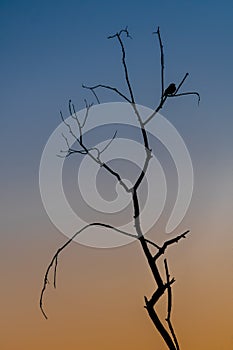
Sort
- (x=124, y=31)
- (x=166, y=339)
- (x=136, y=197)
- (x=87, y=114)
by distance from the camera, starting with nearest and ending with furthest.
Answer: (x=166, y=339) < (x=136, y=197) < (x=124, y=31) < (x=87, y=114)

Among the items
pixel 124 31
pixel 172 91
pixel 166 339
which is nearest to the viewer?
pixel 166 339

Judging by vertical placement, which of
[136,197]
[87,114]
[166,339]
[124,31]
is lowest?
[166,339]

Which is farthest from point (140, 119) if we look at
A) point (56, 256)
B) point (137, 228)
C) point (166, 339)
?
point (166, 339)

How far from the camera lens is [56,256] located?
3.12ft

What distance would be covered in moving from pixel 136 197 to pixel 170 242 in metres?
0.12

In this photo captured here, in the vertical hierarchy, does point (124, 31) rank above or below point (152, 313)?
above

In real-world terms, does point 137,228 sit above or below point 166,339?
above

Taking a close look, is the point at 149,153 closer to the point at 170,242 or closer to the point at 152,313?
the point at 170,242

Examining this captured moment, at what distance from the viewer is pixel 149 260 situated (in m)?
0.89

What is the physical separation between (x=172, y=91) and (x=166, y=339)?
1.90ft

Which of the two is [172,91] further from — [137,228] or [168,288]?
[168,288]

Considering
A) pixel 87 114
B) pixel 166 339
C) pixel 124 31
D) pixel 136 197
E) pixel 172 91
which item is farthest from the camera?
pixel 87 114

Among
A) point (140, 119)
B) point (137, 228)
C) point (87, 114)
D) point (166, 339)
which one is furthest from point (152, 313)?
point (87, 114)

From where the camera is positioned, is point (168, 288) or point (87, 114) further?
point (87, 114)
